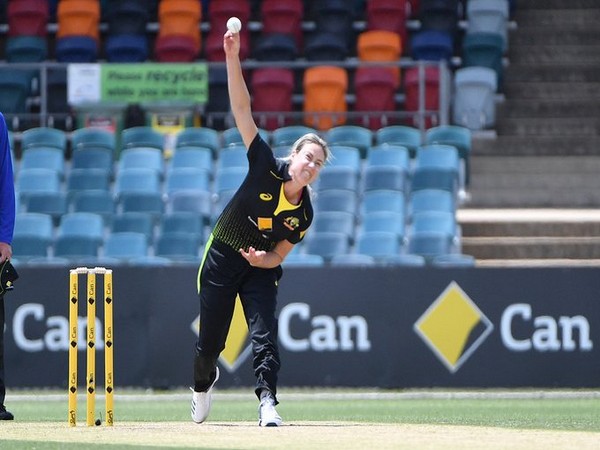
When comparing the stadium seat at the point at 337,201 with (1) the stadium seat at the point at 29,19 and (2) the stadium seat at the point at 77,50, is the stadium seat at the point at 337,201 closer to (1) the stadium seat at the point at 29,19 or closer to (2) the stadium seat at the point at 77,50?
(2) the stadium seat at the point at 77,50

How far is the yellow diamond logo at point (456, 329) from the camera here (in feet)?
43.9

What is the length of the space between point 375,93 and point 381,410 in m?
8.08

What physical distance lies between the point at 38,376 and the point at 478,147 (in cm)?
709

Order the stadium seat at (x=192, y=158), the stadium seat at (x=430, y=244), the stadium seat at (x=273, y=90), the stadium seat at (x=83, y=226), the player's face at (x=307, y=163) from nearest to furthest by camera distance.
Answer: the player's face at (x=307, y=163), the stadium seat at (x=430, y=244), the stadium seat at (x=83, y=226), the stadium seat at (x=192, y=158), the stadium seat at (x=273, y=90)

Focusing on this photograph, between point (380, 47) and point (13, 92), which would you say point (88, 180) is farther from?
point (380, 47)

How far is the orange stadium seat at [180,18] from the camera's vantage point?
66.9 ft

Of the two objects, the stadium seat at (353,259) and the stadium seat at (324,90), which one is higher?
the stadium seat at (324,90)

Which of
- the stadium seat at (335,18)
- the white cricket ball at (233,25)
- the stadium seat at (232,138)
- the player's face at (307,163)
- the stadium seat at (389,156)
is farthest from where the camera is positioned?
the stadium seat at (335,18)

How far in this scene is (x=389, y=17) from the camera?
20047mm

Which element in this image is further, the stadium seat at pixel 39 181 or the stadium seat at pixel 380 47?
the stadium seat at pixel 380 47

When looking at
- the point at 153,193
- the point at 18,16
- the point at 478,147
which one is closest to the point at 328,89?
the point at 478,147

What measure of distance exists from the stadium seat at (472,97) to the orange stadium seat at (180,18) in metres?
3.82

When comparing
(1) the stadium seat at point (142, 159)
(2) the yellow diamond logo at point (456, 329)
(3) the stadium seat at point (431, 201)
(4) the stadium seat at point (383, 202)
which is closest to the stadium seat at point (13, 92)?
(1) the stadium seat at point (142, 159)

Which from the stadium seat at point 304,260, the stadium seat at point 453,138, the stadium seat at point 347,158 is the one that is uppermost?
the stadium seat at point 453,138
